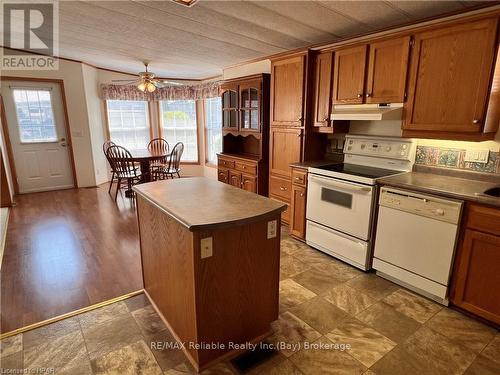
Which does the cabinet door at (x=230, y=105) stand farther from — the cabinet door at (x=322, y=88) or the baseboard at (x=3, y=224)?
the baseboard at (x=3, y=224)

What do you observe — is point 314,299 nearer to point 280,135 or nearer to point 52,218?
point 280,135

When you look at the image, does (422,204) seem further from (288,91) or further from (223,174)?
(223,174)

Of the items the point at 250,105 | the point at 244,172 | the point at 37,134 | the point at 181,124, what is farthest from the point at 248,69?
the point at 37,134

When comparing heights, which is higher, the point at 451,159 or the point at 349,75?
the point at 349,75

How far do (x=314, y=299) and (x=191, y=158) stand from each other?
16.8ft

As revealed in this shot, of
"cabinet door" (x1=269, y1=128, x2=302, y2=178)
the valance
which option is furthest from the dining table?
"cabinet door" (x1=269, y1=128, x2=302, y2=178)

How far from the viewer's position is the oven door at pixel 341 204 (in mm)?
2555

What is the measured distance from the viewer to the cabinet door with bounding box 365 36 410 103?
2.42 m

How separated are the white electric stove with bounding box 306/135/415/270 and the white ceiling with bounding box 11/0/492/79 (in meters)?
1.10

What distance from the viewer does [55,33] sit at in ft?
11.1

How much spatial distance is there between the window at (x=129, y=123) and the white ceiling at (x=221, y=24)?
206cm

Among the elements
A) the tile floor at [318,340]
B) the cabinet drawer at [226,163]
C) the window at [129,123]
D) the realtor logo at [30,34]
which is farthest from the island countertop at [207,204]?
the window at [129,123]

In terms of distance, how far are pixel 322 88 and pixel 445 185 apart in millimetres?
1554

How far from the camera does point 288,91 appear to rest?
338 centimetres
